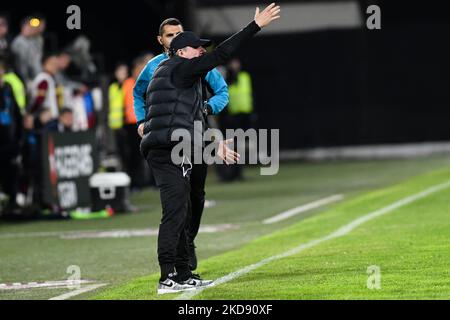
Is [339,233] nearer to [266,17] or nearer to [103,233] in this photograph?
[103,233]

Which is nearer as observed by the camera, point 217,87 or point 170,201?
point 170,201

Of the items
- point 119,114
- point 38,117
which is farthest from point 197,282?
point 119,114

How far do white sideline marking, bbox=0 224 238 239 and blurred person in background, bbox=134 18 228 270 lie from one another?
4863 mm

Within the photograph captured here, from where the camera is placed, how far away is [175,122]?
10.6 metres

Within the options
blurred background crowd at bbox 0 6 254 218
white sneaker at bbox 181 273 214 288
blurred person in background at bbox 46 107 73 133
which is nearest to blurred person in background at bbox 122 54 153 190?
blurred background crowd at bbox 0 6 254 218

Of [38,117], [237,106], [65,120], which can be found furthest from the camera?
[237,106]

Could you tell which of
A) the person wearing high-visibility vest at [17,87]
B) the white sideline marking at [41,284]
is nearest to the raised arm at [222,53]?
the white sideline marking at [41,284]

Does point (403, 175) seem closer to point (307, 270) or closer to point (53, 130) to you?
point (53, 130)

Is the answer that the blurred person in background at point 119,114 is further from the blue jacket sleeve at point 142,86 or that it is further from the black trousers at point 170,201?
the black trousers at point 170,201

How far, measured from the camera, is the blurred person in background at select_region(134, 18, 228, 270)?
11.4 m

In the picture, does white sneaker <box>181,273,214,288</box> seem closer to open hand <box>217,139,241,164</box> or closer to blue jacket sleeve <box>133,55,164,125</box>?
open hand <box>217,139,241,164</box>

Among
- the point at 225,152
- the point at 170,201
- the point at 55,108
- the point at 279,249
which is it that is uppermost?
the point at 55,108

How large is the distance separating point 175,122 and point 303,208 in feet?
29.4
